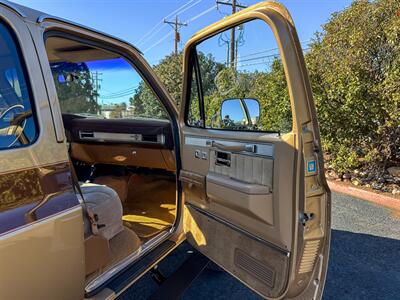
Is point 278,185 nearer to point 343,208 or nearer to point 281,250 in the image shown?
point 281,250

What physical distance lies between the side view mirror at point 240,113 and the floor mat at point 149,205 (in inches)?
46.8

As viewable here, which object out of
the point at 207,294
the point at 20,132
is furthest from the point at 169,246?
the point at 20,132

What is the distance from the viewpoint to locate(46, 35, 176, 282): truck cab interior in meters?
2.29

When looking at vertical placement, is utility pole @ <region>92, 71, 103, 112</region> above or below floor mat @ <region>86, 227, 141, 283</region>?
above

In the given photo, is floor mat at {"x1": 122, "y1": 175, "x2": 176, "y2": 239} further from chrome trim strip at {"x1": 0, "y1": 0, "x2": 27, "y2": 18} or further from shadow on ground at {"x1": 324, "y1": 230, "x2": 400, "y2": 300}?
chrome trim strip at {"x1": 0, "y1": 0, "x2": 27, "y2": 18}

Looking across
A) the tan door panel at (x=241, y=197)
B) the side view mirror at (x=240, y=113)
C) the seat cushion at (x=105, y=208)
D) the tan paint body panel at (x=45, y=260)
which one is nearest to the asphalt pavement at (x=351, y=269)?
the seat cushion at (x=105, y=208)

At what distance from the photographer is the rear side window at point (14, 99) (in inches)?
52.3

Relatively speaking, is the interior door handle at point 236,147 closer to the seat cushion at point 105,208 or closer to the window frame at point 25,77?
the seat cushion at point 105,208

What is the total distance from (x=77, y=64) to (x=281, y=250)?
2234 mm

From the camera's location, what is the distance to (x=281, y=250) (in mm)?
1749

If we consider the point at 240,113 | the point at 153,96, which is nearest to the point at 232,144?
the point at 240,113

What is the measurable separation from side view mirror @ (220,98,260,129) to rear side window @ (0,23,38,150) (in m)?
1.23

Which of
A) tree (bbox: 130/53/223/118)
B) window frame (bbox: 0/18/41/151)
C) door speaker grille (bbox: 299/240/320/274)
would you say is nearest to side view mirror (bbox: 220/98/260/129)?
tree (bbox: 130/53/223/118)

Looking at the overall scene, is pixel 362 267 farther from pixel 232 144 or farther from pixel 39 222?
pixel 39 222
